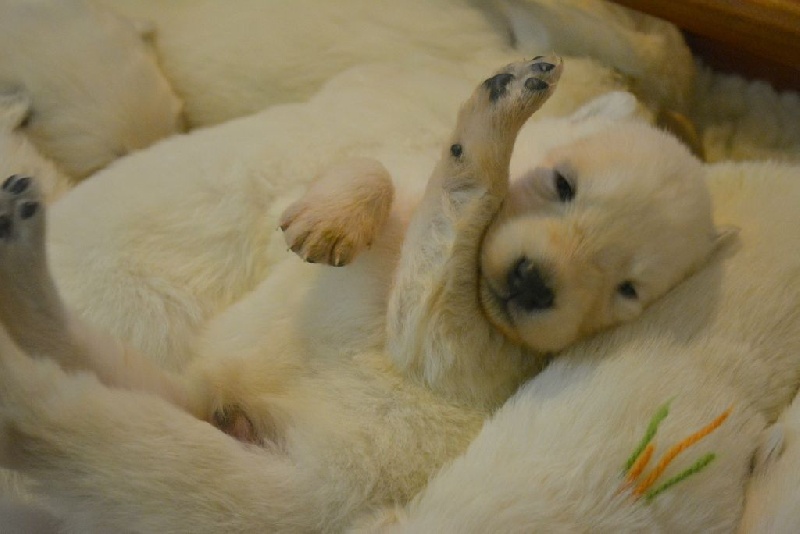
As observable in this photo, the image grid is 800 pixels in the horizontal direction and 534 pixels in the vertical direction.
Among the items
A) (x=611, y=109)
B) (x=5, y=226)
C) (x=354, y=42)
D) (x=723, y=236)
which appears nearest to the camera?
(x=5, y=226)

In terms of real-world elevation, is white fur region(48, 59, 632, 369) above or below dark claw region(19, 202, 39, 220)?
below

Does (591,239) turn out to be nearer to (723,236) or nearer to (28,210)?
(723,236)

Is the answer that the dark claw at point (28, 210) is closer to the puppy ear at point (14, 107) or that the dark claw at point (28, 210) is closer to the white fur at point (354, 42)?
the puppy ear at point (14, 107)

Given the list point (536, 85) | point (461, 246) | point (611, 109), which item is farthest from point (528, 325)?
point (611, 109)

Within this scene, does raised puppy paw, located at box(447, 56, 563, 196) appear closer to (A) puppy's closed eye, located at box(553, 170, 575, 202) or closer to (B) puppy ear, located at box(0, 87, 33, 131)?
(A) puppy's closed eye, located at box(553, 170, 575, 202)

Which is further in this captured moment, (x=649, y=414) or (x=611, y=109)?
(x=611, y=109)

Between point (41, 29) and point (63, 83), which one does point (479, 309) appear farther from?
point (41, 29)

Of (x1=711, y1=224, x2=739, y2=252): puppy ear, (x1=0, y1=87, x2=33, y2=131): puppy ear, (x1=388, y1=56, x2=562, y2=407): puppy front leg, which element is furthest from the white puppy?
Result: (x1=711, y1=224, x2=739, y2=252): puppy ear
